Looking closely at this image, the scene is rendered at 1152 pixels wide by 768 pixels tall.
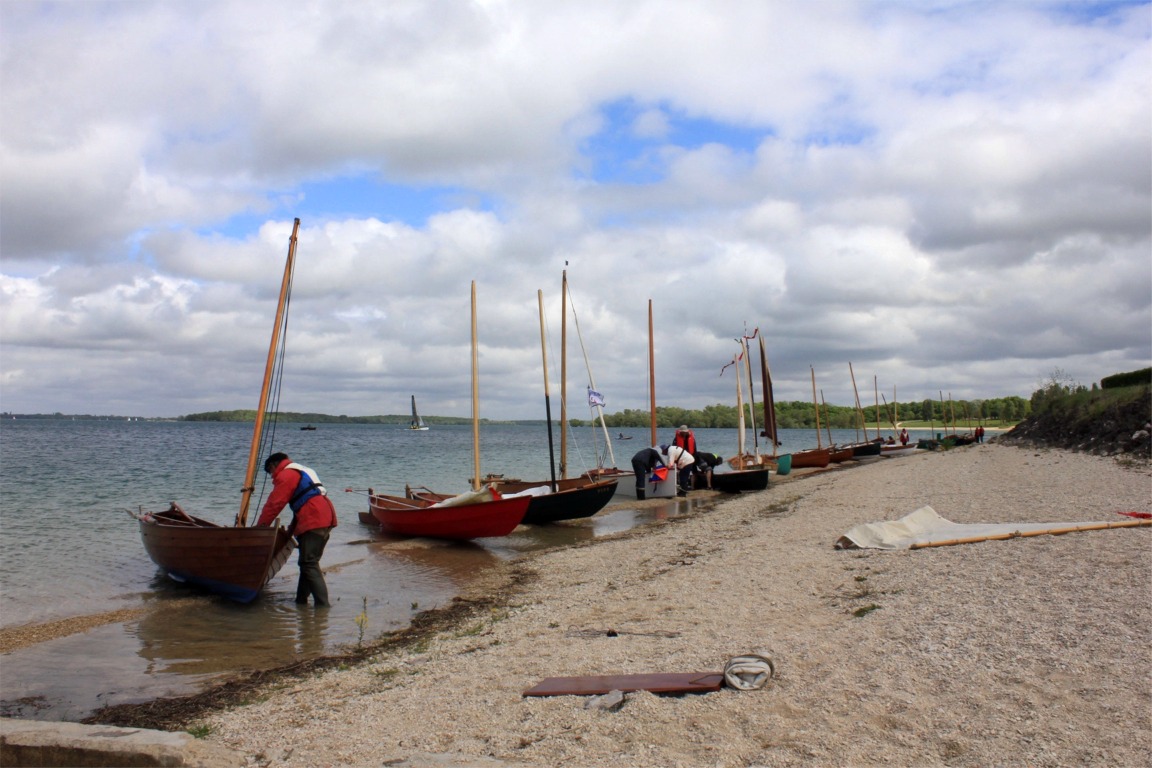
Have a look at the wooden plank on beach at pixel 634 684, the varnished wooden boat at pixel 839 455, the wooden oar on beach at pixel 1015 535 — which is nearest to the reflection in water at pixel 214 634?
the wooden plank on beach at pixel 634 684

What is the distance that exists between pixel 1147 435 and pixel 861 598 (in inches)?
875

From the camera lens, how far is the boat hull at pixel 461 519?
16.6 m

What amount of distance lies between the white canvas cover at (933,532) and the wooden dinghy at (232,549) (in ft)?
27.9

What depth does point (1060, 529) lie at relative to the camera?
1064 centimetres

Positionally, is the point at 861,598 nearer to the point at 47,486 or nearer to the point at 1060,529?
the point at 1060,529

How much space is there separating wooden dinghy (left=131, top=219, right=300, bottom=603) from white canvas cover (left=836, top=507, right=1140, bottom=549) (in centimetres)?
849

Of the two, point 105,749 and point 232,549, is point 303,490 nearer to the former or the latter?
point 232,549

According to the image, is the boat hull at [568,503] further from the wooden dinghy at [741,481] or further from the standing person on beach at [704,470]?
the wooden dinghy at [741,481]

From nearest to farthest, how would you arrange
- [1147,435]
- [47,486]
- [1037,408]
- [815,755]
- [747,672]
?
[815,755]
[747,672]
[1147,435]
[47,486]
[1037,408]

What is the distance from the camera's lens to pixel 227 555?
11625 mm

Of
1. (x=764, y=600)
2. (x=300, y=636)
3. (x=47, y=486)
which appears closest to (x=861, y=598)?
(x=764, y=600)

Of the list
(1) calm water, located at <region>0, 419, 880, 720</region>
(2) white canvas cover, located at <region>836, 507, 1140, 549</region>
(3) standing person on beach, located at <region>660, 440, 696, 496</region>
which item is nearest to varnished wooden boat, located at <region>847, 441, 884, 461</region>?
(3) standing person on beach, located at <region>660, 440, 696, 496</region>

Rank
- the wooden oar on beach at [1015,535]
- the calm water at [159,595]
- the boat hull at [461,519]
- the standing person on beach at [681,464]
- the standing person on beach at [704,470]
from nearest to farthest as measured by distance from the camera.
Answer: the calm water at [159,595], the wooden oar on beach at [1015,535], the boat hull at [461,519], the standing person on beach at [681,464], the standing person on beach at [704,470]

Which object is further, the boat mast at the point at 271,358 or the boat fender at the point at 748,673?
the boat mast at the point at 271,358
